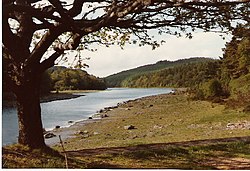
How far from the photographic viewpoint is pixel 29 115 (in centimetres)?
480

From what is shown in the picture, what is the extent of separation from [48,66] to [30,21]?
58cm

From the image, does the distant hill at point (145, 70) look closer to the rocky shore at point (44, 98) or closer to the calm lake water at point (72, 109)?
the calm lake water at point (72, 109)

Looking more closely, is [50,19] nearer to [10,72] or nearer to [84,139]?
[10,72]

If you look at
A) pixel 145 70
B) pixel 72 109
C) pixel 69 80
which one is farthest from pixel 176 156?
pixel 72 109

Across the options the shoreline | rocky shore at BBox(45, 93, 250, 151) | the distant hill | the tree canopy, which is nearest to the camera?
the tree canopy

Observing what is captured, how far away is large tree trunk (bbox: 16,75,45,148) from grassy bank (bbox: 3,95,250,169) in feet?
0.79

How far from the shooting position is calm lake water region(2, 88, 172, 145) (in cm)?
508

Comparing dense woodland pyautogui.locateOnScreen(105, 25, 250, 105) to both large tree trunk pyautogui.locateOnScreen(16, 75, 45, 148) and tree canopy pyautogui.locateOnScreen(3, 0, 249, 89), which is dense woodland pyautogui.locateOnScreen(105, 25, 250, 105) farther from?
large tree trunk pyautogui.locateOnScreen(16, 75, 45, 148)

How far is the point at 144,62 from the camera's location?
5465 mm

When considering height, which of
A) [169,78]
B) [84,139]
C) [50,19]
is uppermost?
[50,19]

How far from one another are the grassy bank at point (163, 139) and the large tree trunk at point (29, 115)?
0.24 m

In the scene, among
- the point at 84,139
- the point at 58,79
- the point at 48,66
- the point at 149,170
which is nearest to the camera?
the point at 149,170

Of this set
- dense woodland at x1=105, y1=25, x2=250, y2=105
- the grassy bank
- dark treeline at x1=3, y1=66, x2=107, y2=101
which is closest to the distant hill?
dense woodland at x1=105, y1=25, x2=250, y2=105

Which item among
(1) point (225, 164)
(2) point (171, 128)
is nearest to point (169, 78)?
(1) point (225, 164)
